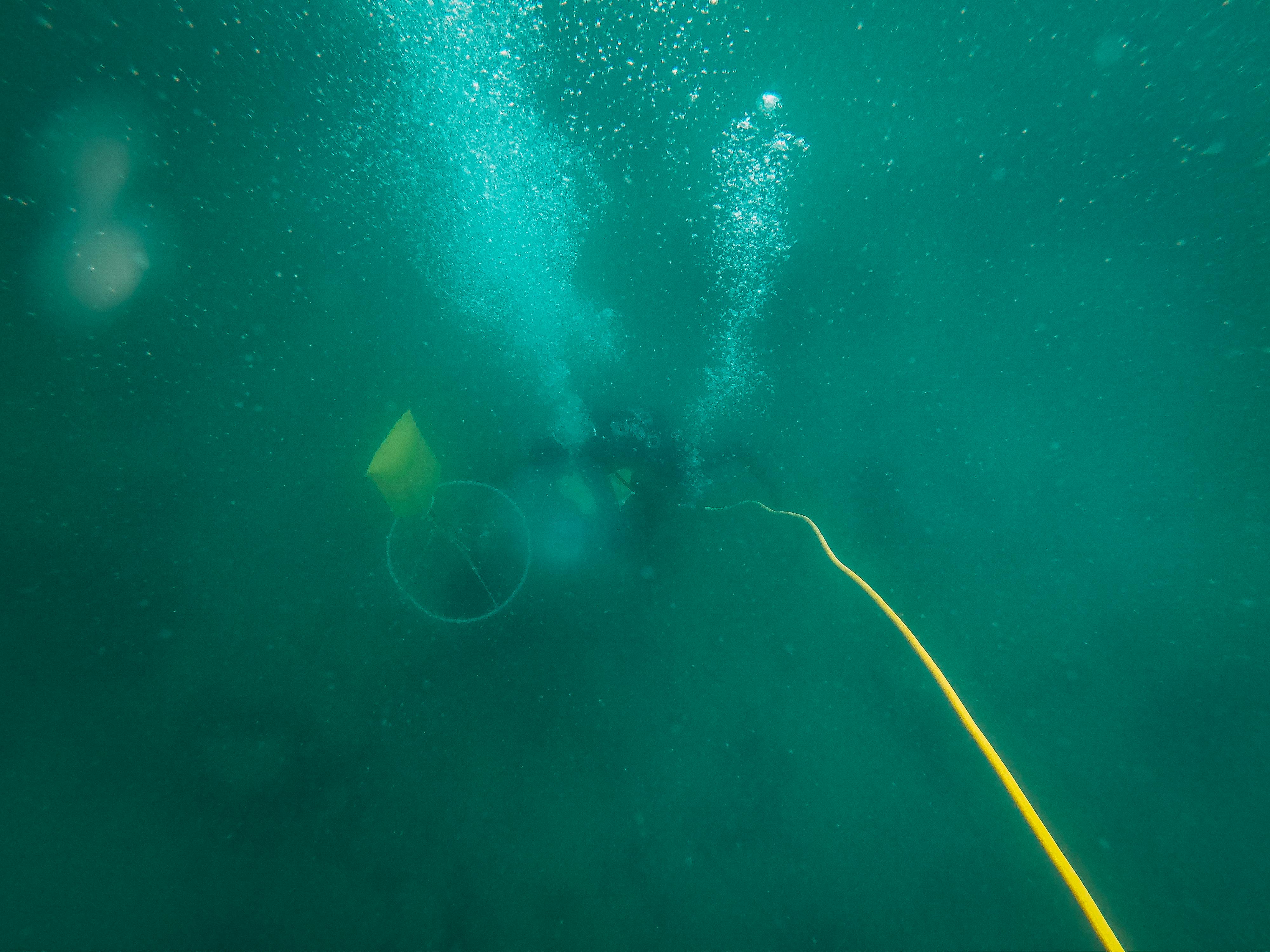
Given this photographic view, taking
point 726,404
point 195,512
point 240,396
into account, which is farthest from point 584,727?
point 240,396

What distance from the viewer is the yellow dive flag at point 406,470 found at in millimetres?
2316

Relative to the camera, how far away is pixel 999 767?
195 centimetres

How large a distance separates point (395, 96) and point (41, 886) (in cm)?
413

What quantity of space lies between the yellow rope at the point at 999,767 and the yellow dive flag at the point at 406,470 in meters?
1.67

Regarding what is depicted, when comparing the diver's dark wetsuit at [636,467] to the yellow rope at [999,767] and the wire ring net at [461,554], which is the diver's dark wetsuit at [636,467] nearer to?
the yellow rope at [999,767]

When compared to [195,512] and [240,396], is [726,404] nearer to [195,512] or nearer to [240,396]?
Answer: [240,396]

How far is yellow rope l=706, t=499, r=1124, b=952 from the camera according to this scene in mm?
1758

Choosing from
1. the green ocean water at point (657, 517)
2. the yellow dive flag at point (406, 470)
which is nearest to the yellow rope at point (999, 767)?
the green ocean water at point (657, 517)

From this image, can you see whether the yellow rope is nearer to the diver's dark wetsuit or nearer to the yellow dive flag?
the diver's dark wetsuit

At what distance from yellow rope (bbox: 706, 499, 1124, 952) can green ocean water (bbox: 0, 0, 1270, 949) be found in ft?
0.36

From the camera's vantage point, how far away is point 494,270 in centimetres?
244

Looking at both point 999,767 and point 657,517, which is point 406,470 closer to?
point 657,517

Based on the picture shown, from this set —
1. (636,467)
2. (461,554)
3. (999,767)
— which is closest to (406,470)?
(461,554)

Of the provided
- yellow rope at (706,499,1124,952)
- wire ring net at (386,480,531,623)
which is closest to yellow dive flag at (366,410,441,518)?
wire ring net at (386,480,531,623)
